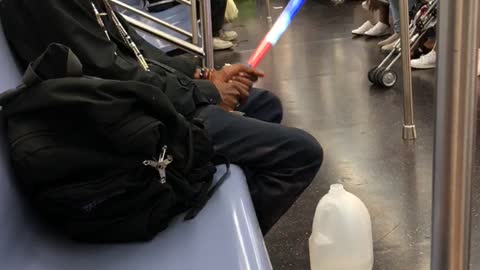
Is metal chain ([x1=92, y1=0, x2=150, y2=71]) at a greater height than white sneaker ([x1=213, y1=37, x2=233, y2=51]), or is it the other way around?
metal chain ([x1=92, y1=0, x2=150, y2=71])

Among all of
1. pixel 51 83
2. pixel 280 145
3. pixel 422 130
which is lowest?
pixel 422 130

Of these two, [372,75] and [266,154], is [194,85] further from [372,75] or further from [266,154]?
[372,75]

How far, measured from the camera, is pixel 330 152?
2160 millimetres

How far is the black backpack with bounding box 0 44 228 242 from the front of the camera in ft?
2.91

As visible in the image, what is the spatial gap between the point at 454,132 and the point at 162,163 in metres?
0.50

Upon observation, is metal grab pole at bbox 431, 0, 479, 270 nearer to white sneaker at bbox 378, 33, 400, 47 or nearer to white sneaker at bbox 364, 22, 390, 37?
white sneaker at bbox 378, 33, 400, 47

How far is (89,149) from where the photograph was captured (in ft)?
2.97

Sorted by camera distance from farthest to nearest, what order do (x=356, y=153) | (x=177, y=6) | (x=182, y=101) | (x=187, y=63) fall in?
(x=177, y=6) < (x=356, y=153) < (x=187, y=63) < (x=182, y=101)

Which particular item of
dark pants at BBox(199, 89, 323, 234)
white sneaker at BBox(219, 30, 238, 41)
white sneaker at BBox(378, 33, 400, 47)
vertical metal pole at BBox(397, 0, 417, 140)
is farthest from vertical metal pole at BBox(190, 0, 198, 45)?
white sneaker at BBox(219, 30, 238, 41)

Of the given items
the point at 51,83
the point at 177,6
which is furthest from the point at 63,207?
the point at 177,6

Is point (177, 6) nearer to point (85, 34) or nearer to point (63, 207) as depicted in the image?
point (85, 34)

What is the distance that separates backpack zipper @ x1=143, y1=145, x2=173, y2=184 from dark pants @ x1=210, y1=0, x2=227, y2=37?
10.2 ft

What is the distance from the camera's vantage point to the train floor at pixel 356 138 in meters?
1.59

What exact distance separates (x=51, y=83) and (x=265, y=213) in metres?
0.59
